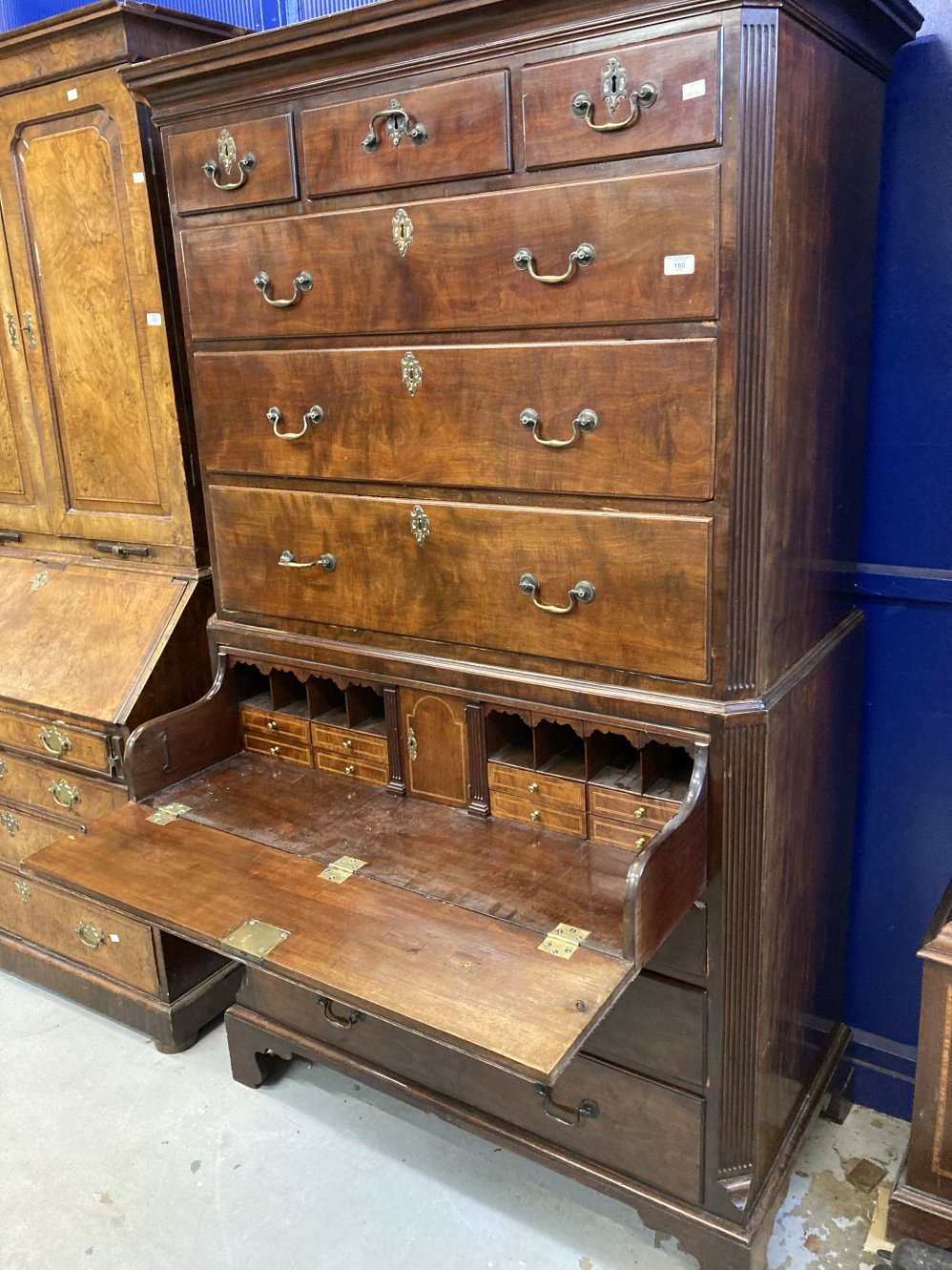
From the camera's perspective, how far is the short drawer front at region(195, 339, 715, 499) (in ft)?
4.86

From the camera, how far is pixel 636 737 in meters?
1.63

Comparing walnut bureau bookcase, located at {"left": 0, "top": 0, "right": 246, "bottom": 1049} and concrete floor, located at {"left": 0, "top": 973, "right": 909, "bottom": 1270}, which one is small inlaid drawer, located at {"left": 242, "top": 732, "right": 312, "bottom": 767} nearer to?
walnut bureau bookcase, located at {"left": 0, "top": 0, "right": 246, "bottom": 1049}

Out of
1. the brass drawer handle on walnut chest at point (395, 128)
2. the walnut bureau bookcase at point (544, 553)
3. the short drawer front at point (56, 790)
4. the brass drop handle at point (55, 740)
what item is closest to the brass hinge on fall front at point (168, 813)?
the walnut bureau bookcase at point (544, 553)

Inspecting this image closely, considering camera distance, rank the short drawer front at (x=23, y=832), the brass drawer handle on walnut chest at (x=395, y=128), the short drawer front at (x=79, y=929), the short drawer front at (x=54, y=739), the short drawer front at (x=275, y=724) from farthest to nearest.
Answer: the short drawer front at (x=23, y=832) → the short drawer front at (x=79, y=929) → the short drawer front at (x=54, y=739) → the short drawer front at (x=275, y=724) → the brass drawer handle on walnut chest at (x=395, y=128)

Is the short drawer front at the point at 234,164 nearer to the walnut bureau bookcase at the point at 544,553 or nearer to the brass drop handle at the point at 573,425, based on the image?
the walnut bureau bookcase at the point at 544,553

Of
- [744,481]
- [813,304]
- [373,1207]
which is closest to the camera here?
[744,481]

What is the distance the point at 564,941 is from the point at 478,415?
0.83 metres

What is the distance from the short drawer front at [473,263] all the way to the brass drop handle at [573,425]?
13 cm

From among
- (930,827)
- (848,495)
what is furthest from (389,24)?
(930,827)

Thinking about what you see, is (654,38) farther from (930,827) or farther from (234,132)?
(930,827)

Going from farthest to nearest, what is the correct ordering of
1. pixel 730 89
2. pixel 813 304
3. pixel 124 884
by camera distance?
pixel 124 884 → pixel 813 304 → pixel 730 89

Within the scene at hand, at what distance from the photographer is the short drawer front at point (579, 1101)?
181cm

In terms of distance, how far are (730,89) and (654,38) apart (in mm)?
128

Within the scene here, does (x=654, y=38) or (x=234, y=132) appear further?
(x=234, y=132)
